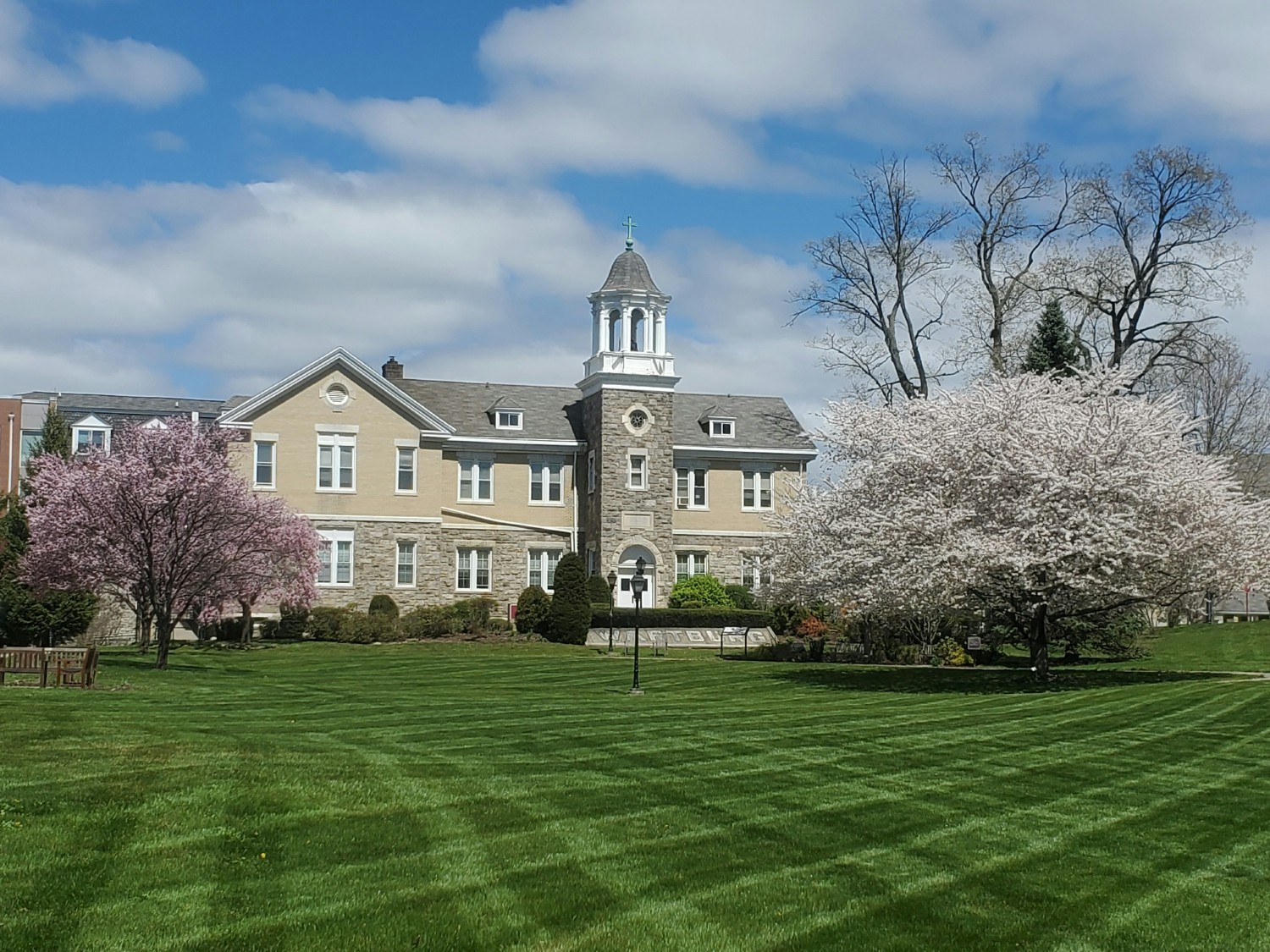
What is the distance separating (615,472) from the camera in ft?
154

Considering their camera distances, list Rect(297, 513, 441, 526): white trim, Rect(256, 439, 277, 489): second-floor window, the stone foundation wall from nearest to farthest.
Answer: Rect(256, 439, 277, 489): second-floor window, Rect(297, 513, 441, 526): white trim, the stone foundation wall

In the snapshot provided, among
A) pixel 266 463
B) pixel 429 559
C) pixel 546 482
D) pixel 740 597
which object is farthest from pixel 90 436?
pixel 740 597

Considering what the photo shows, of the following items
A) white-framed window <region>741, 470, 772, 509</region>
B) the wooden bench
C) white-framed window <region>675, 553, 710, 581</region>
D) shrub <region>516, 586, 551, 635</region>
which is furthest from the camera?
white-framed window <region>741, 470, 772, 509</region>

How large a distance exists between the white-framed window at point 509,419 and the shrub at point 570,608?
25.0ft

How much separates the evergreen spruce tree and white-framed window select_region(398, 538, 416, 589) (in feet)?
70.6

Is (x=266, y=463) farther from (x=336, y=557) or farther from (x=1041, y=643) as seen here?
(x=1041, y=643)

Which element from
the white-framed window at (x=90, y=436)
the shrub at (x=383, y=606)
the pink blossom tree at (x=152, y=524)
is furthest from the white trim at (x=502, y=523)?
the white-framed window at (x=90, y=436)

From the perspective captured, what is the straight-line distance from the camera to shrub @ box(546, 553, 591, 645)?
41500 millimetres

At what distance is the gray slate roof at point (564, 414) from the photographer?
49250 mm

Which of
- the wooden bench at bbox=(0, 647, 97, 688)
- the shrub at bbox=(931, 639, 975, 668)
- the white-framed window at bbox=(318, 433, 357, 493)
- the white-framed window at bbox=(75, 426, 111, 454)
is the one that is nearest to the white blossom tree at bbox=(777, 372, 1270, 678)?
the shrub at bbox=(931, 639, 975, 668)

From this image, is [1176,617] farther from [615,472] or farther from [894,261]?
[615,472]

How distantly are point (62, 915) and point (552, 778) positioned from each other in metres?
5.52

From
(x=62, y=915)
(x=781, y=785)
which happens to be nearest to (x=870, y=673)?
(x=781, y=785)

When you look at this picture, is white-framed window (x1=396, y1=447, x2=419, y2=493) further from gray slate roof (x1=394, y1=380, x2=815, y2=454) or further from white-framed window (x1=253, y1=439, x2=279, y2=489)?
white-framed window (x1=253, y1=439, x2=279, y2=489)
